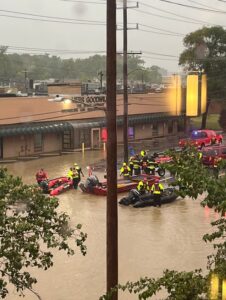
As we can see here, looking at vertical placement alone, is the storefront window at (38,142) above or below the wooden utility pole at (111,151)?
below

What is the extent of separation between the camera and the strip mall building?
39438mm

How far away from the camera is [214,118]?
3081 inches

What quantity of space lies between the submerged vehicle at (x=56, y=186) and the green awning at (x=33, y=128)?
12098mm

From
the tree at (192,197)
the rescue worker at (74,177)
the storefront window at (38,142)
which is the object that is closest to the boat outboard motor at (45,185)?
the rescue worker at (74,177)

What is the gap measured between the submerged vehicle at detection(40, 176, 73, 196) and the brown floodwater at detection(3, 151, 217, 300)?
0.40 m

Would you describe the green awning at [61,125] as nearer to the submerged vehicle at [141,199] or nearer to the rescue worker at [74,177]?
the rescue worker at [74,177]

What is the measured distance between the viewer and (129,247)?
17.5 meters

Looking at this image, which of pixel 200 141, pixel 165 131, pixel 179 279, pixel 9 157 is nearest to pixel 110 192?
pixel 179 279

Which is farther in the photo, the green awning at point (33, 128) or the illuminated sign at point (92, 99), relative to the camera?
the illuminated sign at point (92, 99)

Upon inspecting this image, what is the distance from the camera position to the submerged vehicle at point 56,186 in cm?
→ 2602

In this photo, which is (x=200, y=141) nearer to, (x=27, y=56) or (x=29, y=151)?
(x=29, y=151)

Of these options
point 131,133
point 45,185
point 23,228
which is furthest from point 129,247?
point 131,133

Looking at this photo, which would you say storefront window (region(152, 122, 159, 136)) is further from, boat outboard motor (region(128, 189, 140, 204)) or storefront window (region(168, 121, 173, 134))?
boat outboard motor (region(128, 189, 140, 204))

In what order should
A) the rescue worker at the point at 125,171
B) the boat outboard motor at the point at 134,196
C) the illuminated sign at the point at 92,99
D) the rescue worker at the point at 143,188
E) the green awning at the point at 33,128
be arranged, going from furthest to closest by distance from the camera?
the illuminated sign at the point at 92,99
the green awning at the point at 33,128
the rescue worker at the point at 125,171
the rescue worker at the point at 143,188
the boat outboard motor at the point at 134,196
